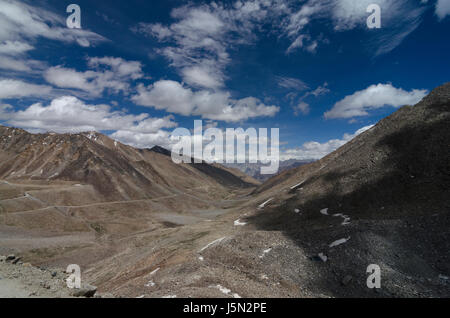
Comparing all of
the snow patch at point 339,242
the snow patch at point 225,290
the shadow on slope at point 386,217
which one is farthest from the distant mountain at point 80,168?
the snow patch at point 339,242

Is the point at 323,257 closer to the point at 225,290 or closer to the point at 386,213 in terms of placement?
the point at 225,290

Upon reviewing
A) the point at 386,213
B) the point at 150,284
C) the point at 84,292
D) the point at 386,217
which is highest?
the point at 386,213

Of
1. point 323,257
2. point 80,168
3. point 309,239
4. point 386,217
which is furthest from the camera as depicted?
point 80,168

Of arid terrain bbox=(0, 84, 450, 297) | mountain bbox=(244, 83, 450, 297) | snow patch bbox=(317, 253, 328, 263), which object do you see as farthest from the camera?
snow patch bbox=(317, 253, 328, 263)

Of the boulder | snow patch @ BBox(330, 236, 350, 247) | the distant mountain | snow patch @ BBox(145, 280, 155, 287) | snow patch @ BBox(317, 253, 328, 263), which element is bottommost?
snow patch @ BBox(145, 280, 155, 287)

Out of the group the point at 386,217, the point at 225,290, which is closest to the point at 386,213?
the point at 386,217

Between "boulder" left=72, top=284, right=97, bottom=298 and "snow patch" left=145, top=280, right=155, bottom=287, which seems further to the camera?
"snow patch" left=145, top=280, right=155, bottom=287

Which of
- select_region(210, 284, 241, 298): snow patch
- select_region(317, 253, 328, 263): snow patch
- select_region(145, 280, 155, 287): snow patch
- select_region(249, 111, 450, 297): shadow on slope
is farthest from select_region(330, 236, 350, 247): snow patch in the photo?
select_region(145, 280, 155, 287): snow patch

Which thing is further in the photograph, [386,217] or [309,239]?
[386,217]

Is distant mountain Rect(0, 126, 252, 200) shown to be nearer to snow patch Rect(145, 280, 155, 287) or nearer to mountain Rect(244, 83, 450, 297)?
mountain Rect(244, 83, 450, 297)
